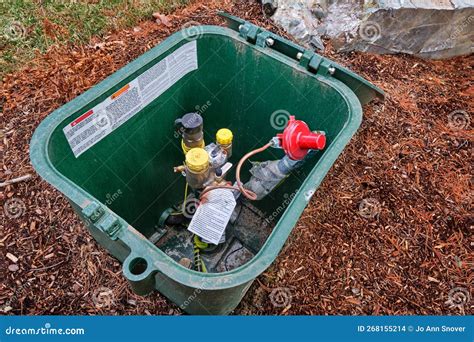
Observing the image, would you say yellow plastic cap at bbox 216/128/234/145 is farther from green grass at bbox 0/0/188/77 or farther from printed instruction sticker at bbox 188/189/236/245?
green grass at bbox 0/0/188/77

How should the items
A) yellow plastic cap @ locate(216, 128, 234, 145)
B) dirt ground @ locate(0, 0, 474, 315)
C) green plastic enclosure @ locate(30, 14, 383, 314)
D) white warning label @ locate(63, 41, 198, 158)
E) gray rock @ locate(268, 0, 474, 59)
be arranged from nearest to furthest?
green plastic enclosure @ locate(30, 14, 383, 314), white warning label @ locate(63, 41, 198, 158), yellow plastic cap @ locate(216, 128, 234, 145), dirt ground @ locate(0, 0, 474, 315), gray rock @ locate(268, 0, 474, 59)

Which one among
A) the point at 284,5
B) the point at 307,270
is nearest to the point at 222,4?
the point at 284,5

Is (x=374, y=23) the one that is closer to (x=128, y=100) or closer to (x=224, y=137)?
(x=224, y=137)

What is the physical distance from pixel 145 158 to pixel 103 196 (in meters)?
0.26

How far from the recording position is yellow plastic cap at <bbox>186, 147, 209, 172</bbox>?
4.60 feet

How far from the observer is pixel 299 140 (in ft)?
4.49

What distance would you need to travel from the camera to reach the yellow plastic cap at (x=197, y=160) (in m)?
1.40

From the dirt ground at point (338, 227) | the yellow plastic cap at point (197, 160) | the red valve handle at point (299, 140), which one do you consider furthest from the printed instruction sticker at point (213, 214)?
the dirt ground at point (338, 227)

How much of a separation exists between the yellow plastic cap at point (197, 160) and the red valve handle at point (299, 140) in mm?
298

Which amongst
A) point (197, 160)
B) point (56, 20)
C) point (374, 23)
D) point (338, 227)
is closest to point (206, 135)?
point (197, 160)

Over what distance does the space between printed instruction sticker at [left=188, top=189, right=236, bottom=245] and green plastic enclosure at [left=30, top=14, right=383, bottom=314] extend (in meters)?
A: 0.22

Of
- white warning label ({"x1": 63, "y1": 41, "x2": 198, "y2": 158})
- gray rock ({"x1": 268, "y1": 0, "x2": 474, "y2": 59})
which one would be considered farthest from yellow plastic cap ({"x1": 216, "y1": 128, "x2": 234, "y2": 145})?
gray rock ({"x1": 268, "y1": 0, "x2": 474, "y2": 59})

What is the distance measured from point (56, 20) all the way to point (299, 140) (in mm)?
2003

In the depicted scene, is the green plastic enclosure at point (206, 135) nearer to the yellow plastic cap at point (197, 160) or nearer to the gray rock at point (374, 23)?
the yellow plastic cap at point (197, 160)
